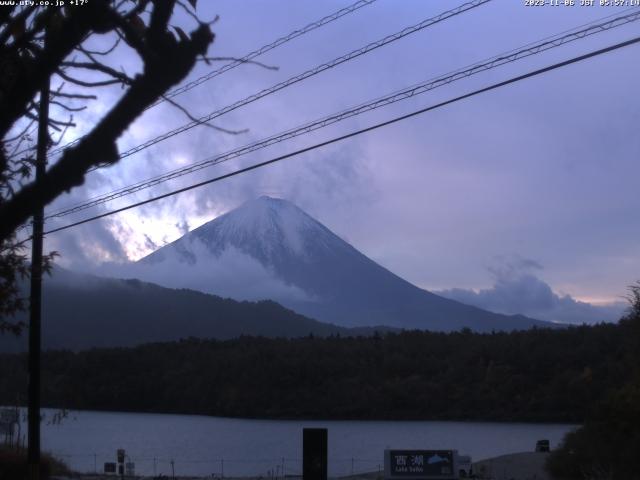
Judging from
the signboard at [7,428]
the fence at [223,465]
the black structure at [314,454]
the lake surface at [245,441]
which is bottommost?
the lake surface at [245,441]

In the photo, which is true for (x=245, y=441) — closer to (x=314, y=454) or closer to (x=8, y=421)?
(x=8, y=421)

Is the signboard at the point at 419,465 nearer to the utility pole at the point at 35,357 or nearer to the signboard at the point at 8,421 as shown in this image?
the utility pole at the point at 35,357

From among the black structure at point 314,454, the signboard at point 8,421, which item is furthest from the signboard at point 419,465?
the signboard at point 8,421

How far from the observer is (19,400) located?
89.9 feet

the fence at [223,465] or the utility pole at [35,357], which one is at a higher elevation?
the utility pole at [35,357]

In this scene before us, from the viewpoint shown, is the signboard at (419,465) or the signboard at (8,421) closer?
the signboard at (419,465)

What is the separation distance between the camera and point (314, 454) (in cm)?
1471

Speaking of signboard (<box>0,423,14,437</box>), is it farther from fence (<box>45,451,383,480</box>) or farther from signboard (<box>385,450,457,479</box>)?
fence (<box>45,451,383,480</box>)

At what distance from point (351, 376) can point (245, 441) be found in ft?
99.7

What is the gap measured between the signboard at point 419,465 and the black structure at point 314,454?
549 cm

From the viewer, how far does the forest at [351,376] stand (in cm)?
7900

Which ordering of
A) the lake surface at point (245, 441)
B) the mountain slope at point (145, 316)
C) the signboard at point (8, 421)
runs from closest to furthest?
1. the signboard at point (8, 421)
2. the lake surface at point (245, 441)
3. the mountain slope at point (145, 316)

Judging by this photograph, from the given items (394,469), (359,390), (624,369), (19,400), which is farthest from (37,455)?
(359,390)

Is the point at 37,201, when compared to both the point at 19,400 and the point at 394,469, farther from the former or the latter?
→ the point at 19,400
